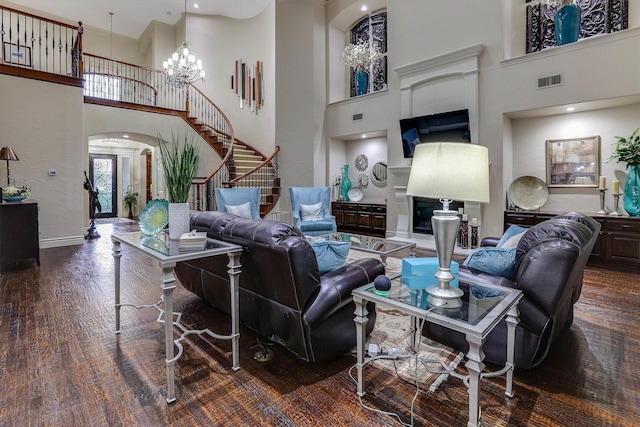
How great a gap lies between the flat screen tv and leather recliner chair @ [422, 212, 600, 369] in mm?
3769

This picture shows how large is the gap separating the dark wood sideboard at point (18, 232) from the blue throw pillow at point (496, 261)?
5539mm

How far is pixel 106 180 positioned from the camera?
1147cm

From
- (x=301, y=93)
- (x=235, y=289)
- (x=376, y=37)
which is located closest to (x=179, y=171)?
(x=235, y=289)

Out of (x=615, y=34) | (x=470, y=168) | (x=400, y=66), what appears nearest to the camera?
(x=470, y=168)

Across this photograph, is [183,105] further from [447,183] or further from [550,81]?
[447,183]

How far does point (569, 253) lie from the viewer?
1.71 meters

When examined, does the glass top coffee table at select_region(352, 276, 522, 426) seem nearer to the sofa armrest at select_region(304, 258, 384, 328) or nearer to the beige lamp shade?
the sofa armrest at select_region(304, 258, 384, 328)

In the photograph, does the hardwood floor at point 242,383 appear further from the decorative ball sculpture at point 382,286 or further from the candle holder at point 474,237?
the candle holder at point 474,237

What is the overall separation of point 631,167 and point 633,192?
1.20ft

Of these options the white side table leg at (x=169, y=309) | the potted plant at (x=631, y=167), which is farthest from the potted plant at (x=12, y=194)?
the potted plant at (x=631, y=167)

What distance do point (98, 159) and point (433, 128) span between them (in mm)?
11290

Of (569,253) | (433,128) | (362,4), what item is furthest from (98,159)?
(569,253)

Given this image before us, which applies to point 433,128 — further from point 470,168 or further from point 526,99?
point 470,168

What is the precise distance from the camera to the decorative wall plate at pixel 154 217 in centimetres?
233
